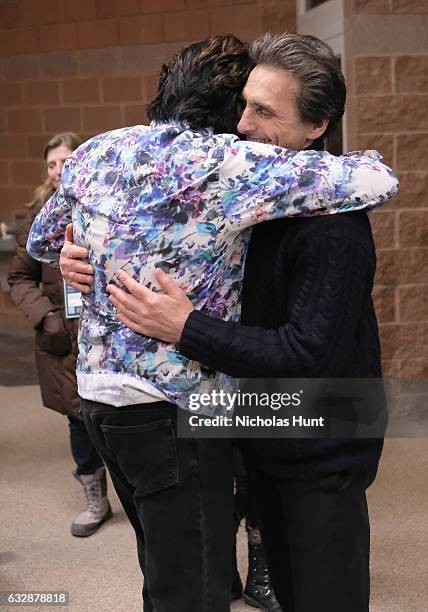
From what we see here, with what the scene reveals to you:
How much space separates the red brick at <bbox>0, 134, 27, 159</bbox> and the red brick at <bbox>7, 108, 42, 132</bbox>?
7 centimetres

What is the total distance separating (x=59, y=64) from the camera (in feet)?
22.4

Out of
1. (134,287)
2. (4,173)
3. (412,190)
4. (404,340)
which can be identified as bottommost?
(404,340)

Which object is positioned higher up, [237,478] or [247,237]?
Answer: [247,237]

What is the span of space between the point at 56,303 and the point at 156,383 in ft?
6.24

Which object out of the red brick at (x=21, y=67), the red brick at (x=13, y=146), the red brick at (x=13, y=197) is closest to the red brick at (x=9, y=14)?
the red brick at (x=21, y=67)

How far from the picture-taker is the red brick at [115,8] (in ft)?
21.1

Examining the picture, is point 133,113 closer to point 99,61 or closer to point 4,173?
point 99,61

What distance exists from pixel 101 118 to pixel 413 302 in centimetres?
341

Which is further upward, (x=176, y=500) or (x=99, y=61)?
(x=99, y=61)

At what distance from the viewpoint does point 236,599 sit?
2785 millimetres

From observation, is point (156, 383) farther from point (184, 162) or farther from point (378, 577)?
point (378, 577)

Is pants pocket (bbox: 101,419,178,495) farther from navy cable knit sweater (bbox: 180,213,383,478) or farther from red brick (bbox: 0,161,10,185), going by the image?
red brick (bbox: 0,161,10,185)

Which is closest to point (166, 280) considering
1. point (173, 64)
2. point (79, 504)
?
point (173, 64)

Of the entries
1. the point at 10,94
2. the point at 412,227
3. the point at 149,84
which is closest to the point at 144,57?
the point at 149,84
